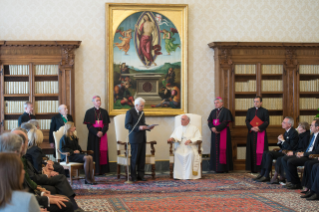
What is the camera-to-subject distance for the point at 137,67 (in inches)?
364

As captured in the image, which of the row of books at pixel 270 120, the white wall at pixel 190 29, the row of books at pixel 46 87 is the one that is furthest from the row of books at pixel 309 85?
the row of books at pixel 46 87

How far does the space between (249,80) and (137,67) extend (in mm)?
2714

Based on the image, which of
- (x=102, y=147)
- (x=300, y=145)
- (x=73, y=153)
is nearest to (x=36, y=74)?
(x=102, y=147)

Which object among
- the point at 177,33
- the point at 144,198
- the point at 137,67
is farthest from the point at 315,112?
the point at 144,198

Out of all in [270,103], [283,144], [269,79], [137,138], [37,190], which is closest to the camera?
[37,190]

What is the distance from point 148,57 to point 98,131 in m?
2.18

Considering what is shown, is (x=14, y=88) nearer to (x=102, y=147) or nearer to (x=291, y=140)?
(x=102, y=147)

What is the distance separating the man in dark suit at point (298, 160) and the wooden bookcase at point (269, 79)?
2.52 meters

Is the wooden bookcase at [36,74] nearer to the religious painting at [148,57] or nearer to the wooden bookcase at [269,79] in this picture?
the religious painting at [148,57]

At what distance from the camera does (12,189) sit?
2.40 meters

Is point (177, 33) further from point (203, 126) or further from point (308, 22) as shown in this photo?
point (308, 22)

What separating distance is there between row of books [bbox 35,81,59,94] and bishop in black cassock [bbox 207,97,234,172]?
3.59 meters

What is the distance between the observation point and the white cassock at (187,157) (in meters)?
8.05

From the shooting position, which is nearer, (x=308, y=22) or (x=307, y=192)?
(x=307, y=192)
